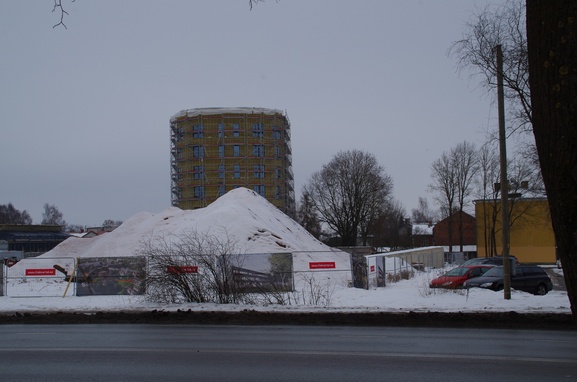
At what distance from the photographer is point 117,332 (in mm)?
14742

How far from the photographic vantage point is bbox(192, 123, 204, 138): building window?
88.1 meters

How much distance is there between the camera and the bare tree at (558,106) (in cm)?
272

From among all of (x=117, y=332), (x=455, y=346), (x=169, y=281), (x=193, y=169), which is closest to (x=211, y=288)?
(x=169, y=281)

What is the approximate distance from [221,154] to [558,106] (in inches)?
3405

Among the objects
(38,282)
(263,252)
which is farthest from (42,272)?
(263,252)

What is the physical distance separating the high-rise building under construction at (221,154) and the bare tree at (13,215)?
72.3 metres

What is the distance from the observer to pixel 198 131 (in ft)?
291

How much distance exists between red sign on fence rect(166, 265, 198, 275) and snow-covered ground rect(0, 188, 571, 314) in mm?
1299

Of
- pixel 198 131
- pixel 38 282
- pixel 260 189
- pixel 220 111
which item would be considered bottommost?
pixel 38 282

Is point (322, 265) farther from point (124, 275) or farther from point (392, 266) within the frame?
point (392, 266)

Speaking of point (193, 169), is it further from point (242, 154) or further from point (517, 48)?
point (517, 48)

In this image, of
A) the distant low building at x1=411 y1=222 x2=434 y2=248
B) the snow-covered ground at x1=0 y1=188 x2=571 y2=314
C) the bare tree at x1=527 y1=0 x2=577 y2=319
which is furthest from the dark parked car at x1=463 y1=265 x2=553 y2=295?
the distant low building at x1=411 y1=222 x2=434 y2=248

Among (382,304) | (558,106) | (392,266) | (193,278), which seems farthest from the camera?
(392,266)

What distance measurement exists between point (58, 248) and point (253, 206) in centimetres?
1621
